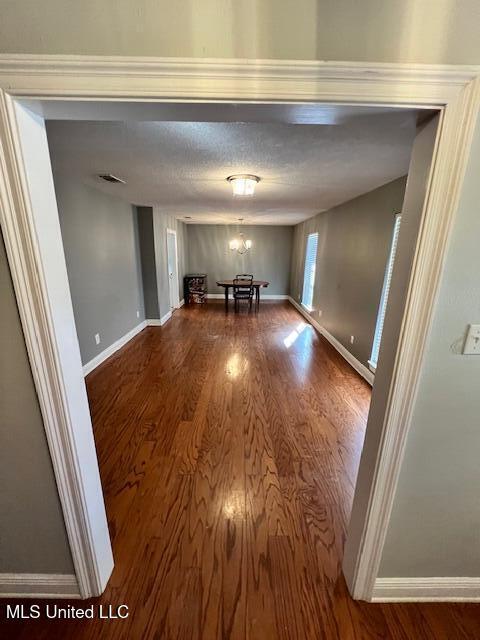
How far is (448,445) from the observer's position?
0.96 meters

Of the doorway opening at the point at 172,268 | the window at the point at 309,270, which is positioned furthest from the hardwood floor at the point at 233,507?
the doorway opening at the point at 172,268

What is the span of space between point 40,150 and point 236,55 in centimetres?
64

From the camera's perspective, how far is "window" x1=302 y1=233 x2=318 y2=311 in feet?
17.8

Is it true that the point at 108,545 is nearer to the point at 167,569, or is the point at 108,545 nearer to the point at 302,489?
the point at 167,569

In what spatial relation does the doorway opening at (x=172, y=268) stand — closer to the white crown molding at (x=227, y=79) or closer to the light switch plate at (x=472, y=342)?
the white crown molding at (x=227, y=79)

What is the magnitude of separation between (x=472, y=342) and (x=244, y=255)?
713cm

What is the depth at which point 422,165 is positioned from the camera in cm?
77

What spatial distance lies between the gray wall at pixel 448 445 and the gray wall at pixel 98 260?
124 inches

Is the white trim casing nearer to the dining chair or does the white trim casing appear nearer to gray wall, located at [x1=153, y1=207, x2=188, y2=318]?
gray wall, located at [x1=153, y1=207, x2=188, y2=318]

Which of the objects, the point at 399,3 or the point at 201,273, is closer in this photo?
the point at 399,3

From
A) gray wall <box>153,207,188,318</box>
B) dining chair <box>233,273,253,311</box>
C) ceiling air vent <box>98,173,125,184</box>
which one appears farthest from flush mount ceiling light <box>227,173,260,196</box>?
dining chair <box>233,273,253,311</box>

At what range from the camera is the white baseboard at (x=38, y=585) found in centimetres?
113

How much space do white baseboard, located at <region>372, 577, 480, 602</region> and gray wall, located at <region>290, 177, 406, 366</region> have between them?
82.6 inches

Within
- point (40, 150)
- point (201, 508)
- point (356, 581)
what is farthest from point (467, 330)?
point (201, 508)
